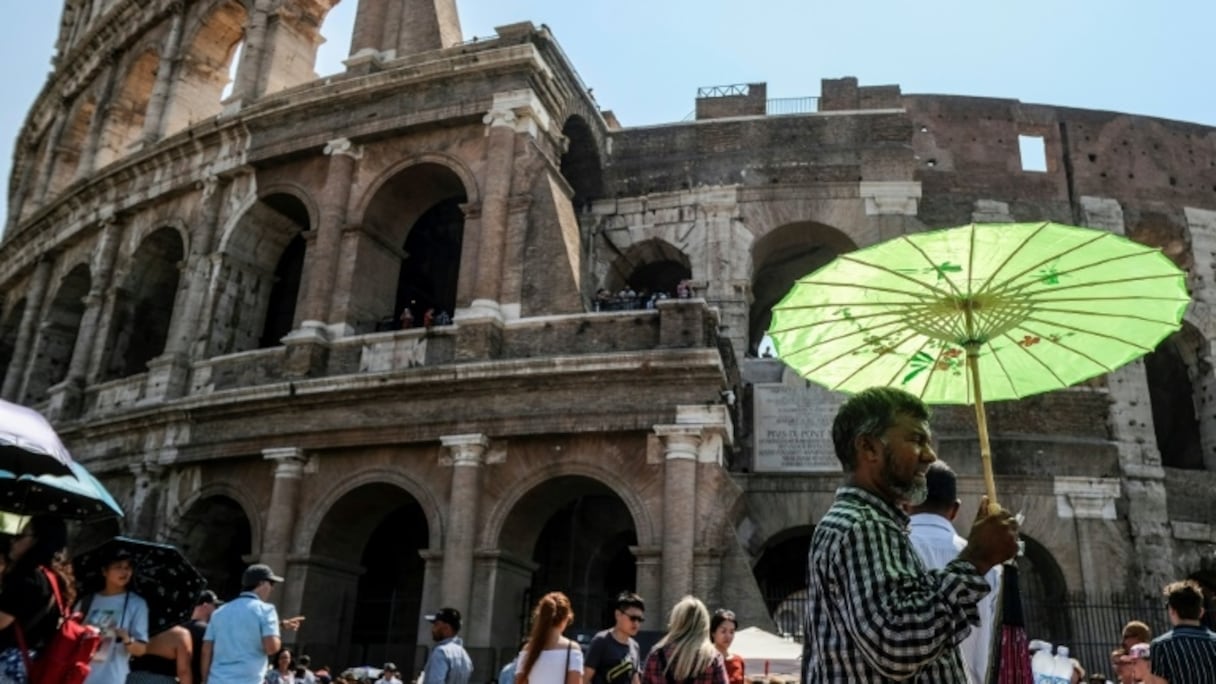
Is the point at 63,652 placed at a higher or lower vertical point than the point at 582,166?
lower

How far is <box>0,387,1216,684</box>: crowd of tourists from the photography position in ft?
6.55

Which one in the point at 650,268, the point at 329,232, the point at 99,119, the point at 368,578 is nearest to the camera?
the point at 329,232

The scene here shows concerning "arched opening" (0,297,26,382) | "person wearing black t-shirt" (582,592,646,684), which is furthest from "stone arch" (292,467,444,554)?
"arched opening" (0,297,26,382)

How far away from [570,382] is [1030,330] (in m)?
9.36

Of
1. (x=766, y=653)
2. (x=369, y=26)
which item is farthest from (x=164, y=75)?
(x=766, y=653)

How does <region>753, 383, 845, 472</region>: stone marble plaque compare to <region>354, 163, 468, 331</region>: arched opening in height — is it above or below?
below

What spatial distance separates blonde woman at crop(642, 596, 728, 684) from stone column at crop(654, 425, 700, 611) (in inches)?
261

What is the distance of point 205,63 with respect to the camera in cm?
2012

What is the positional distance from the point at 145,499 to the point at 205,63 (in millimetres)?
9700

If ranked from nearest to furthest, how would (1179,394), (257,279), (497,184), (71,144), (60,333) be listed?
(497,184) → (257,279) → (1179,394) → (60,333) → (71,144)

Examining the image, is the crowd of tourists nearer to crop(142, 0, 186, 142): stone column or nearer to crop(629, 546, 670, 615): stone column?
crop(629, 546, 670, 615): stone column

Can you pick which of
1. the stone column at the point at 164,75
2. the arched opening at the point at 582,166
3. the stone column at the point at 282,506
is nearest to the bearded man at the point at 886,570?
the stone column at the point at 282,506

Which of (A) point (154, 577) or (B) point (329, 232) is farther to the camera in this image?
(B) point (329, 232)

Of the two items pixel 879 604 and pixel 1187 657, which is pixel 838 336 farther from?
pixel 1187 657
